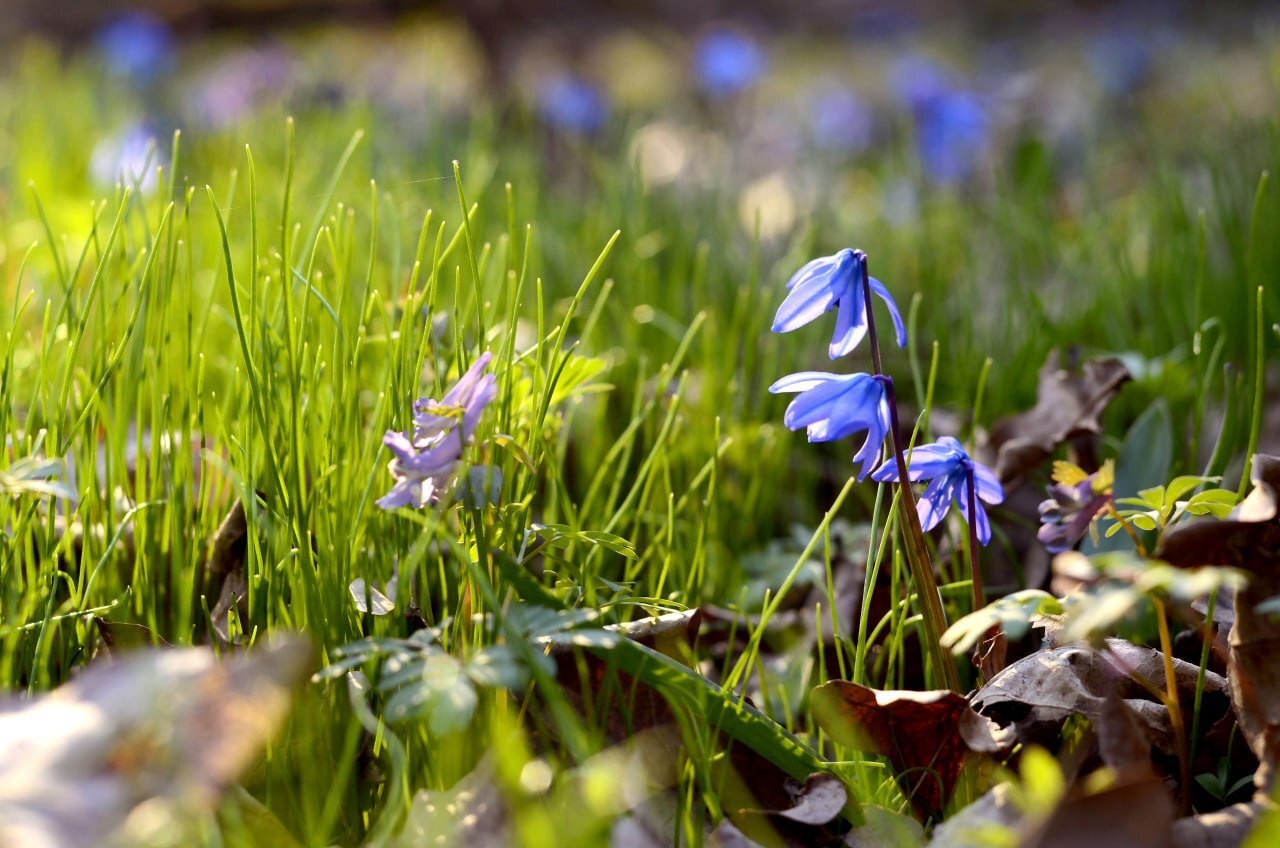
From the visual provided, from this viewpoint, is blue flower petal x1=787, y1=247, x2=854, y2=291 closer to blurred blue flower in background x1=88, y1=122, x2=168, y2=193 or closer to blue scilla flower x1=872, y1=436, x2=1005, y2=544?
blue scilla flower x1=872, y1=436, x2=1005, y2=544

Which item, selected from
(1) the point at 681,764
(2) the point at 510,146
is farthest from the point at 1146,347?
(2) the point at 510,146

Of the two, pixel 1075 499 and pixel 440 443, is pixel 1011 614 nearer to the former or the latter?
pixel 1075 499

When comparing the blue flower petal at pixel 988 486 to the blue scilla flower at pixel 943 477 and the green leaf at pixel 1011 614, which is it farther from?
the green leaf at pixel 1011 614

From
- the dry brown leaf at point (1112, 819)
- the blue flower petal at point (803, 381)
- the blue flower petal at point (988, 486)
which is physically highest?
the blue flower petal at point (803, 381)

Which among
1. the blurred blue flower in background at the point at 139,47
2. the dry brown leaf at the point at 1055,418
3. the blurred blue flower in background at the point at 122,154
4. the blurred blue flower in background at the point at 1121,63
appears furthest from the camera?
the blurred blue flower in background at the point at 1121,63

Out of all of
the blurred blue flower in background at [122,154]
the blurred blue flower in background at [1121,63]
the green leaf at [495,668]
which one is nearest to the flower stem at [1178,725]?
the green leaf at [495,668]

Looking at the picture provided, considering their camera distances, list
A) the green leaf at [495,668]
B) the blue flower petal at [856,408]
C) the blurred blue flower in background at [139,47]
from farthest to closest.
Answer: the blurred blue flower in background at [139,47], the blue flower petal at [856,408], the green leaf at [495,668]
